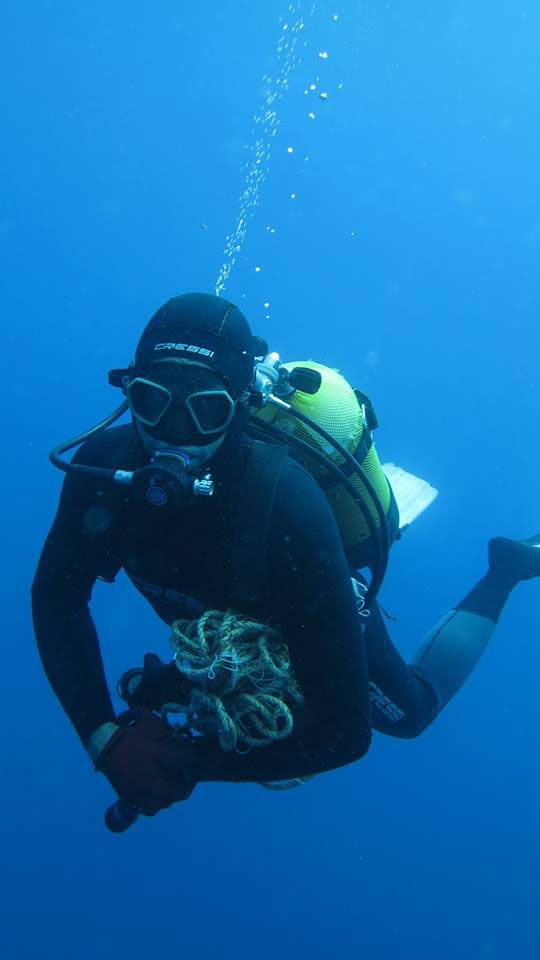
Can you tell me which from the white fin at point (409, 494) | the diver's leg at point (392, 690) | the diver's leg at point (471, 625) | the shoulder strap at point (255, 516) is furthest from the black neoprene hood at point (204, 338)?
the diver's leg at point (471, 625)

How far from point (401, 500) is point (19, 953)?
11.3 meters

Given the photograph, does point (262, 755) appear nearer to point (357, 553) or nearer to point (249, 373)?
point (357, 553)

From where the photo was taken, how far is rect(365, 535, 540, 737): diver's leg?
408cm

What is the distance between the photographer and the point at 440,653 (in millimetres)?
4867

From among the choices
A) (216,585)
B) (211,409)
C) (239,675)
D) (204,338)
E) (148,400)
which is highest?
(204,338)

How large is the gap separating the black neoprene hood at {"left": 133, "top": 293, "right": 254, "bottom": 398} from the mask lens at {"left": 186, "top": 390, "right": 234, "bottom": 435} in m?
0.07

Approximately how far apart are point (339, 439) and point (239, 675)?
3.67 ft

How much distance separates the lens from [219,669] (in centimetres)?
236

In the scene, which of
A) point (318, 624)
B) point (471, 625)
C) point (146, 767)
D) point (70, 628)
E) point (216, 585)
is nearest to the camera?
point (318, 624)

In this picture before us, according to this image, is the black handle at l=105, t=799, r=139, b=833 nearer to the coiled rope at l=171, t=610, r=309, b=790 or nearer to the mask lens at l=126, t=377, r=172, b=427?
the coiled rope at l=171, t=610, r=309, b=790

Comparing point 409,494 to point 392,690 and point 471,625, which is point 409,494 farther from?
point 392,690

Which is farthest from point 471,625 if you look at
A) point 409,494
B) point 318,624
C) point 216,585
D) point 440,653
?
point 318,624

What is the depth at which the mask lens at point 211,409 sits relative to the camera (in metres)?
2.05

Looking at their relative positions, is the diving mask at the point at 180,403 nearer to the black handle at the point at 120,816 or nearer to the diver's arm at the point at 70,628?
the diver's arm at the point at 70,628
